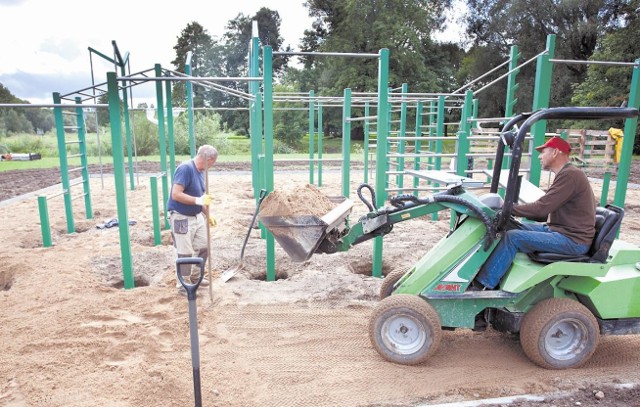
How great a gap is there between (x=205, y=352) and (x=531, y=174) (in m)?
4.41

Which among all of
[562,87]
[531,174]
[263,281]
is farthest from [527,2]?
[263,281]

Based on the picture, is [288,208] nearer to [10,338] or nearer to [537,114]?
[537,114]

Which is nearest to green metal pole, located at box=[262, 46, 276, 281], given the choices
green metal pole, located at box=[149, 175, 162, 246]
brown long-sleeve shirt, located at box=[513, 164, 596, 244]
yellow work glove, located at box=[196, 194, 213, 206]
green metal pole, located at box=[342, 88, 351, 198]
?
yellow work glove, located at box=[196, 194, 213, 206]

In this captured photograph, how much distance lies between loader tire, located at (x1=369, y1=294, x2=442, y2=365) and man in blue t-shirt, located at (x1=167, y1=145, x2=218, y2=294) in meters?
1.99

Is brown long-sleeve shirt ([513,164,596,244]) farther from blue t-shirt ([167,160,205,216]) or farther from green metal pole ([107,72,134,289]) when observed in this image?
green metal pole ([107,72,134,289])

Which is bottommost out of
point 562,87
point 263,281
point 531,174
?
point 263,281

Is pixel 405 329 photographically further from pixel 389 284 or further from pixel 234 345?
pixel 234 345

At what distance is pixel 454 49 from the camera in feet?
107

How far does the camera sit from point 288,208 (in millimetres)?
4082

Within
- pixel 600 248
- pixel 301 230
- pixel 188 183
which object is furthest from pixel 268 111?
pixel 600 248

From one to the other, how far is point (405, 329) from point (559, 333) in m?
1.12

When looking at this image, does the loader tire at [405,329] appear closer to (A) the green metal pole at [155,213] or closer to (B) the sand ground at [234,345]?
(B) the sand ground at [234,345]

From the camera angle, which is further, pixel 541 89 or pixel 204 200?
pixel 541 89

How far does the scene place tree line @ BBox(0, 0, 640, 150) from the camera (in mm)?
21266
